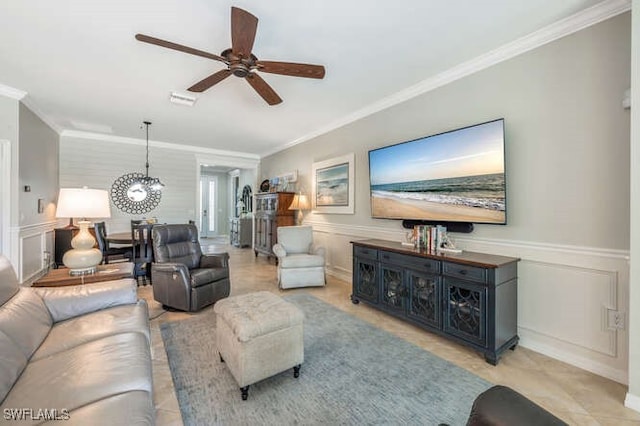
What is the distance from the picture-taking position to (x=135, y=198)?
6039mm

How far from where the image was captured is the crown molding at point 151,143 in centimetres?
542

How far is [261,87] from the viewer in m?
2.55


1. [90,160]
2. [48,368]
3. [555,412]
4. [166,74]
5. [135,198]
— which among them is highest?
[166,74]

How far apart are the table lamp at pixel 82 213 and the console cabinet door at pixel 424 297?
9.74 feet

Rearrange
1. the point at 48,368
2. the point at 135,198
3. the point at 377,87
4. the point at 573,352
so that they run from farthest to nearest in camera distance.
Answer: the point at 135,198 → the point at 377,87 → the point at 573,352 → the point at 48,368

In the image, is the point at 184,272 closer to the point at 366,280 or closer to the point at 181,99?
the point at 366,280

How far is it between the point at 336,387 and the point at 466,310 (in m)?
1.28

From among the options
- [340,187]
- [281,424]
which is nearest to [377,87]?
[340,187]

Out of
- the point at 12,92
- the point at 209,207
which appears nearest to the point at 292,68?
the point at 12,92

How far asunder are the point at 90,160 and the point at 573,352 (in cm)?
783

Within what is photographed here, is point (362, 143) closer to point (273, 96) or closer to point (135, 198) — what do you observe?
point (273, 96)

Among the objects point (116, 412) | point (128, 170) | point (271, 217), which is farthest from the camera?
point (128, 170)

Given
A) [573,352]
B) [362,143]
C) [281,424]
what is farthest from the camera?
[362,143]

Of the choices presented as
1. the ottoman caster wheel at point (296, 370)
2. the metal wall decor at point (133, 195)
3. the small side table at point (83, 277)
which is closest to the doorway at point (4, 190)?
the small side table at point (83, 277)
